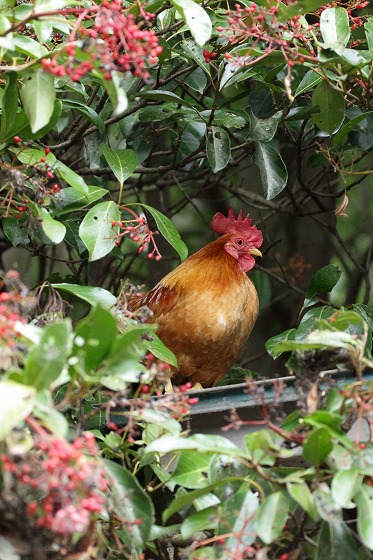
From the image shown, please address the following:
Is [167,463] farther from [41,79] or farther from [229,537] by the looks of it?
[41,79]

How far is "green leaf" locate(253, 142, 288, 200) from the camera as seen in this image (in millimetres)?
2422

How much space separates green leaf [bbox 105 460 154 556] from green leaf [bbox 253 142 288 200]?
1057 mm

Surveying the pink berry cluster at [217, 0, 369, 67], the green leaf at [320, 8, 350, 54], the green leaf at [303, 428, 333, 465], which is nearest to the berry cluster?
the green leaf at [303, 428, 333, 465]

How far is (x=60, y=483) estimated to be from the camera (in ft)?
3.84

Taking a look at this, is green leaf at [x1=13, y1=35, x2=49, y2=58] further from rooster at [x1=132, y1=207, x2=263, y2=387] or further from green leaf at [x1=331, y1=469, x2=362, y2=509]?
rooster at [x1=132, y1=207, x2=263, y2=387]

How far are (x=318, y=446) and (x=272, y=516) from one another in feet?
0.43

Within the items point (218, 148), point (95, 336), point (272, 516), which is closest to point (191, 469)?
point (272, 516)

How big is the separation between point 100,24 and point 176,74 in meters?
0.97

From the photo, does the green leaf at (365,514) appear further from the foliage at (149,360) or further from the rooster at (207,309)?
the rooster at (207,309)

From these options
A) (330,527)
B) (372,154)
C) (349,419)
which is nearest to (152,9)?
(372,154)

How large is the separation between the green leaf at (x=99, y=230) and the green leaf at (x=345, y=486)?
793 millimetres

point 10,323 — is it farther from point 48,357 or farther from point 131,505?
point 131,505

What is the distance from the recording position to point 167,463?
6.49 feet

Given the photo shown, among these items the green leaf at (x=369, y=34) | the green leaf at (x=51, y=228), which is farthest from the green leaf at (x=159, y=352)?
the green leaf at (x=369, y=34)
